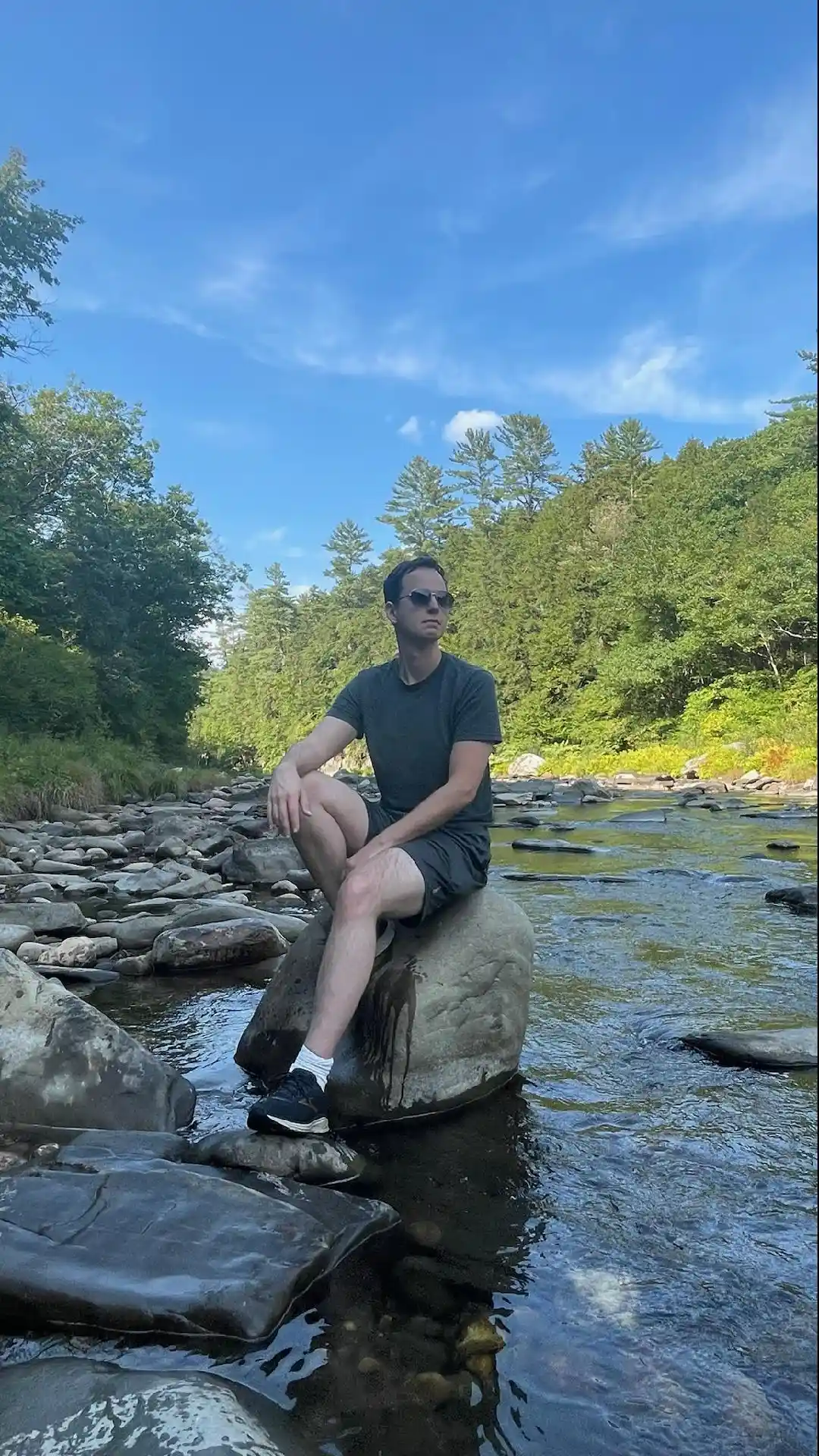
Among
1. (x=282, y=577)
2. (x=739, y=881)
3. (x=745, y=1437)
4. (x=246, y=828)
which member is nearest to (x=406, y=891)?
(x=745, y=1437)

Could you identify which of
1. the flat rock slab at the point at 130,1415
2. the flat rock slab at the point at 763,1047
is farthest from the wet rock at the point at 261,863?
the flat rock slab at the point at 130,1415

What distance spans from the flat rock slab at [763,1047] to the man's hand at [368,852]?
1409mm

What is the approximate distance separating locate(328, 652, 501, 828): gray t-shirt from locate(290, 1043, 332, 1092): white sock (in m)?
0.93

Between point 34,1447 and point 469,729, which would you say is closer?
point 34,1447

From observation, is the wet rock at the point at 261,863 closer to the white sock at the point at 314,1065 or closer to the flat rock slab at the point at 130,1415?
the white sock at the point at 314,1065

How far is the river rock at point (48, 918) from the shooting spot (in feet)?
17.0

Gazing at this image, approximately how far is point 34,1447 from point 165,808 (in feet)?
45.0

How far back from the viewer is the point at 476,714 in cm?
310

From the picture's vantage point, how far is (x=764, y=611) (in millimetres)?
9844

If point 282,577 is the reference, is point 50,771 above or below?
below

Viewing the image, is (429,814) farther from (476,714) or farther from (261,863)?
(261,863)

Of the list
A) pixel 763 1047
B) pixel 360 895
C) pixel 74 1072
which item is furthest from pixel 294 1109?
pixel 763 1047

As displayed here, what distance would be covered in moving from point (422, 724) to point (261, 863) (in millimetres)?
4986

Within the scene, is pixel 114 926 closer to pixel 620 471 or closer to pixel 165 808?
pixel 165 808
